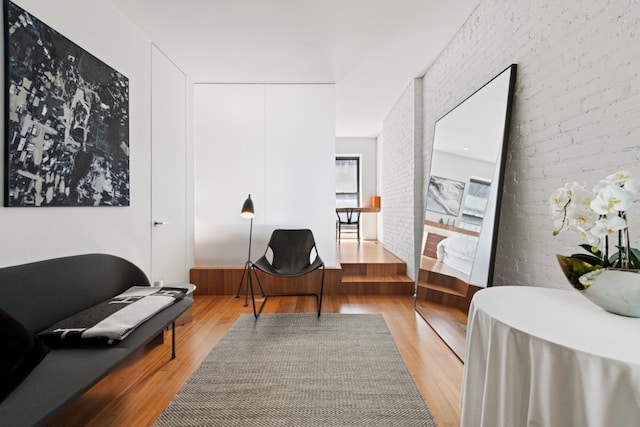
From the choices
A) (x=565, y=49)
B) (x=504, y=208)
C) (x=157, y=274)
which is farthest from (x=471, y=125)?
(x=157, y=274)

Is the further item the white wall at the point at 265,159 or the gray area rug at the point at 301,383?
the white wall at the point at 265,159

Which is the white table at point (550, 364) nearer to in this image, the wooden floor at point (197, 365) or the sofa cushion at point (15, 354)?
the wooden floor at point (197, 365)

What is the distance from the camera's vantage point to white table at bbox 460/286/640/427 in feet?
2.56

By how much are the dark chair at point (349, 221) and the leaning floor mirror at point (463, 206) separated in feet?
11.8

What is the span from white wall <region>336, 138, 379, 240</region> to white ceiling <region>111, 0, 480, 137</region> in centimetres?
328

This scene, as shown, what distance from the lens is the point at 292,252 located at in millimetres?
3703

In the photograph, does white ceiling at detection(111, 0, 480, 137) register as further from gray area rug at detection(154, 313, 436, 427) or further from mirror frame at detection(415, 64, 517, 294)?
gray area rug at detection(154, 313, 436, 427)

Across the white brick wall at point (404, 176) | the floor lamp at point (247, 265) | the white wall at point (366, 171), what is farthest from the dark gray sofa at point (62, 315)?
the white wall at point (366, 171)

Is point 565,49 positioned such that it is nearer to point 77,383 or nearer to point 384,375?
point 384,375

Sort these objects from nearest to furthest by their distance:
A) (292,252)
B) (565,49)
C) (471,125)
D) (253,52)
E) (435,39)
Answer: (565,49) → (471,125) → (435,39) → (253,52) → (292,252)

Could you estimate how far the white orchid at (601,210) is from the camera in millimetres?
987

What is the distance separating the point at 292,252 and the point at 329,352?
1.49 m

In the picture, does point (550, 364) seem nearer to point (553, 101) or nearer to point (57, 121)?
point (553, 101)

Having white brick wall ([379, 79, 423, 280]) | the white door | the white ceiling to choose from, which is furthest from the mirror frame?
the white door
